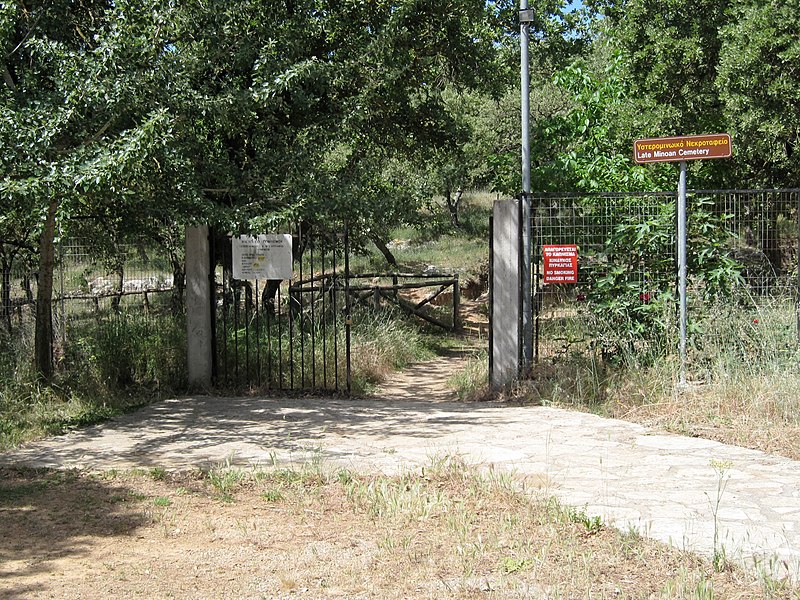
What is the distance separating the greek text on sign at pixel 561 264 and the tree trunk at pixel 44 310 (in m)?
5.56

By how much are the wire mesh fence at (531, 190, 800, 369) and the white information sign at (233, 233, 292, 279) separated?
3064 millimetres

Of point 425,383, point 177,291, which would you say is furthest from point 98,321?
point 425,383

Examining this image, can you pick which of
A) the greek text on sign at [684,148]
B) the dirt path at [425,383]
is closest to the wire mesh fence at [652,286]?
the greek text on sign at [684,148]

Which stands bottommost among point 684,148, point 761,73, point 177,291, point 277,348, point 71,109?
point 277,348

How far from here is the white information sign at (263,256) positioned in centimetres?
1042

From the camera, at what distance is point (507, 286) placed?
1020 cm

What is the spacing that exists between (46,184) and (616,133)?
387 inches

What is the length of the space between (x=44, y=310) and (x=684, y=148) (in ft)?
23.8

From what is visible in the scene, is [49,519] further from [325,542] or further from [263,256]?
[263,256]

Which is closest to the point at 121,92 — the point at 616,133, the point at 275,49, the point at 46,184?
the point at 46,184

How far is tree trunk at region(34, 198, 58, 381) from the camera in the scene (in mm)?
9367

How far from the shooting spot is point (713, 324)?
9266mm

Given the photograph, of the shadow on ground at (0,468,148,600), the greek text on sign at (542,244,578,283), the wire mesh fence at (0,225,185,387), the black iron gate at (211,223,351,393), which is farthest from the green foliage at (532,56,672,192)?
the shadow on ground at (0,468,148,600)

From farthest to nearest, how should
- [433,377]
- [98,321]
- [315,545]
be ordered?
1. [433,377]
2. [98,321]
3. [315,545]
